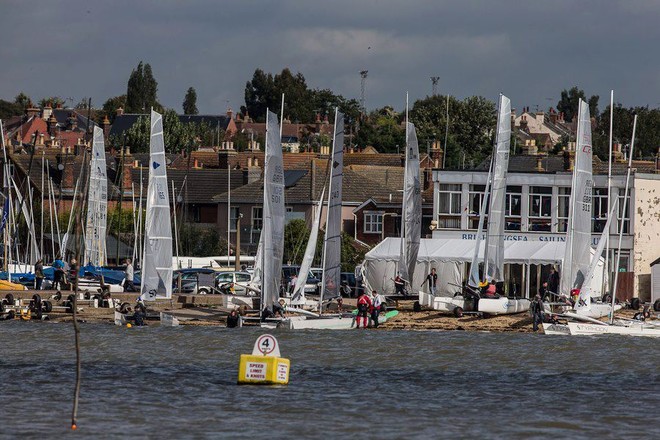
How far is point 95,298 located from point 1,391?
1036 inches

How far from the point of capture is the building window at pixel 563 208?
76125mm

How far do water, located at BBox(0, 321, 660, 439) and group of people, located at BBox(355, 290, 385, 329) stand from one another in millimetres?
940

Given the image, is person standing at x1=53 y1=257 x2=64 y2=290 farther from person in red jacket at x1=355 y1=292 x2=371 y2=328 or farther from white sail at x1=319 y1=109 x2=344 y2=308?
person in red jacket at x1=355 y1=292 x2=371 y2=328

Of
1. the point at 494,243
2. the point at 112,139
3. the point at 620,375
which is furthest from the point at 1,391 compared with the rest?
the point at 112,139

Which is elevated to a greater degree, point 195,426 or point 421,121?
point 421,121

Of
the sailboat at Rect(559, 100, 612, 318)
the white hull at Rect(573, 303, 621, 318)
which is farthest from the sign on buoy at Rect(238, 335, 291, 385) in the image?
the sailboat at Rect(559, 100, 612, 318)

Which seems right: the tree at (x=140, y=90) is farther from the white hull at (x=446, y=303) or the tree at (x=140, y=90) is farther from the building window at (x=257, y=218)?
the white hull at (x=446, y=303)

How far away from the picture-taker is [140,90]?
7662 inches

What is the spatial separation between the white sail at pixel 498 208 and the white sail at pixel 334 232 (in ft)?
22.3

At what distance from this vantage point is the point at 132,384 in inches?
1459

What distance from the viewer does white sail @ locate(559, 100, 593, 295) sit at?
60.0 meters

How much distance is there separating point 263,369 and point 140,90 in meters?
162

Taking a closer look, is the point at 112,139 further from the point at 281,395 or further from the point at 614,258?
the point at 281,395

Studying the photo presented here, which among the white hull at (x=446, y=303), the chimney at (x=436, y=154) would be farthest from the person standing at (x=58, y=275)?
the chimney at (x=436, y=154)
